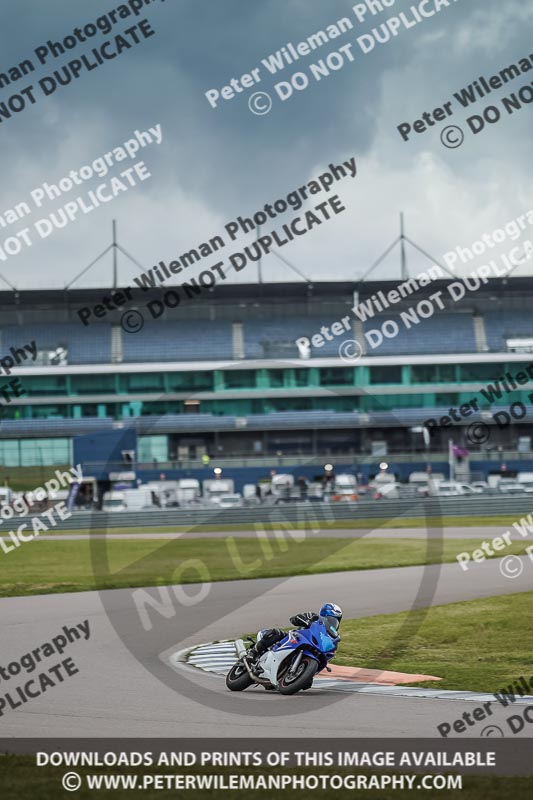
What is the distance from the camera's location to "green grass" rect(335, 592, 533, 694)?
13258 mm

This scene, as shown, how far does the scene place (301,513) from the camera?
46.6 meters

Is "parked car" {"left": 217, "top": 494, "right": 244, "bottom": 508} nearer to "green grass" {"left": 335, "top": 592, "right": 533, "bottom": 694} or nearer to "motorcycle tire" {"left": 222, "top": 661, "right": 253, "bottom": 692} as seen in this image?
"green grass" {"left": 335, "top": 592, "right": 533, "bottom": 694}

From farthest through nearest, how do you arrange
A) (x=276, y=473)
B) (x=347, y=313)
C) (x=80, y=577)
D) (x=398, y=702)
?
(x=347, y=313)
(x=276, y=473)
(x=80, y=577)
(x=398, y=702)

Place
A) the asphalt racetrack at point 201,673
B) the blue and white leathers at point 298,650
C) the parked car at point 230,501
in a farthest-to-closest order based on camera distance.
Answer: the parked car at point 230,501
the blue and white leathers at point 298,650
the asphalt racetrack at point 201,673

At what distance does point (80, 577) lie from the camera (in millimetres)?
26641

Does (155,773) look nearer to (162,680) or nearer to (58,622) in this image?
(162,680)

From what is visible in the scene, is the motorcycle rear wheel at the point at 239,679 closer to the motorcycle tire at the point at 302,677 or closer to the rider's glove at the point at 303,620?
the motorcycle tire at the point at 302,677

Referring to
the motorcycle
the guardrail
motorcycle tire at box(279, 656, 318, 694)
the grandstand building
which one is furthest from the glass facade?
motorcycle tire at box(279, 656, 318, 694)

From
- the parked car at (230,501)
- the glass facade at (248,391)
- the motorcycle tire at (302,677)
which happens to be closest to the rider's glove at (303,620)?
the motorcycle tire at (302,677)

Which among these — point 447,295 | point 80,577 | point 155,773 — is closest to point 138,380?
point 447,295

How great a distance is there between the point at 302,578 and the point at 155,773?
56.7 feet

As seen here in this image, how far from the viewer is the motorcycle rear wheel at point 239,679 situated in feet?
39.7

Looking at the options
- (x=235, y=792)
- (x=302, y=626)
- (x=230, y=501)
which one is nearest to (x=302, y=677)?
(x=302, y=626)

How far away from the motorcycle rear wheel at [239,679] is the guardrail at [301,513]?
33942mm
